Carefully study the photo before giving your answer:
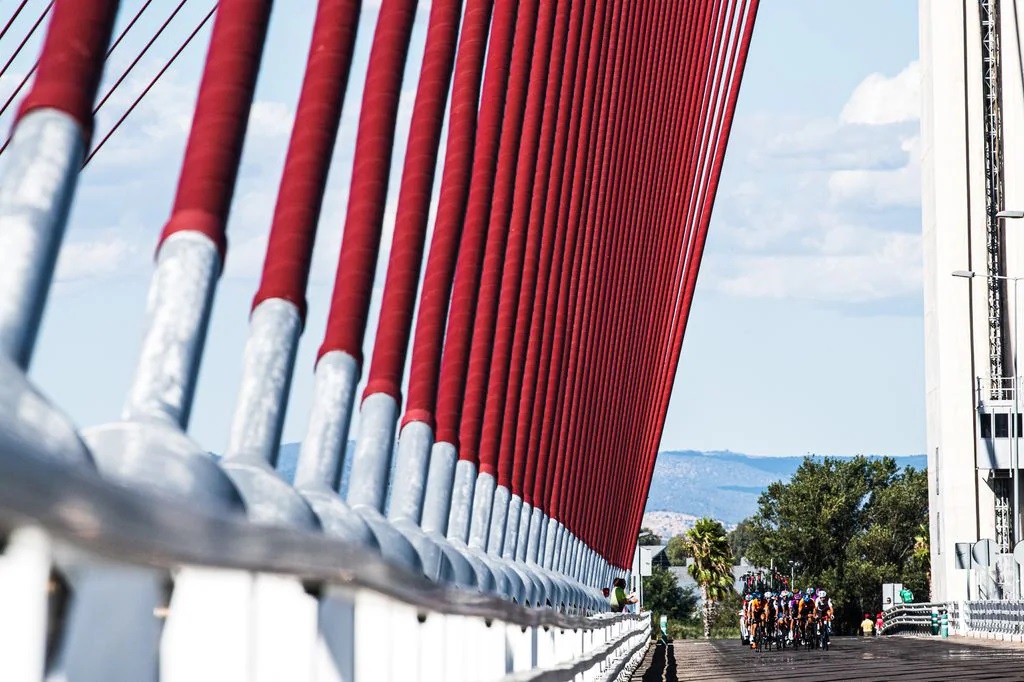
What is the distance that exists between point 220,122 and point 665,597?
180319mm

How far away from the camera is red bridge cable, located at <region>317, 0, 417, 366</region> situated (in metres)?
7.25

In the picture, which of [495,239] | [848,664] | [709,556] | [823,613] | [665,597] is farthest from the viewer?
[665,597]

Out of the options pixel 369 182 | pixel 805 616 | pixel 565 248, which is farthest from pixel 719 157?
pixel 369 182

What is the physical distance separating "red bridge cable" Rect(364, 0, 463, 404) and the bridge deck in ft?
47.5

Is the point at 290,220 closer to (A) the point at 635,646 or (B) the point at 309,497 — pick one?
(B) the point at 309,497

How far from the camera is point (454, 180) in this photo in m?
12.8

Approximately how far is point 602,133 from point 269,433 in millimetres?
26229

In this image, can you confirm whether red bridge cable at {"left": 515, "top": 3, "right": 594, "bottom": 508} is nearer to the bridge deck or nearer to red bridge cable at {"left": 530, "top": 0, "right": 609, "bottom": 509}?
red bridge cable at {"left": 530, "top": 0, "right": 609, "bottom": 509}

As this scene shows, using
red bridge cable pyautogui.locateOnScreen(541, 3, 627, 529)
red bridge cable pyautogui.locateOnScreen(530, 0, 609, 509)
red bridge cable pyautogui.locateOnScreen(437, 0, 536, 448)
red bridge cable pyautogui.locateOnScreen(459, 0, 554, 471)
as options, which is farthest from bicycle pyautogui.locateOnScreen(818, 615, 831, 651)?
red bridge cable pyautogui.locateOnScreen(437, 0, 536, 448)

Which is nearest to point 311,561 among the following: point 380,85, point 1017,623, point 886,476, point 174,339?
point 174,339

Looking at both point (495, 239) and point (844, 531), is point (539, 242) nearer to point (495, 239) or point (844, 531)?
point (495, 239)

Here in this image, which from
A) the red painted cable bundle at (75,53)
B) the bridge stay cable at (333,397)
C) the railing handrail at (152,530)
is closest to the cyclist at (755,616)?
the bridge stay cable at (333,397)

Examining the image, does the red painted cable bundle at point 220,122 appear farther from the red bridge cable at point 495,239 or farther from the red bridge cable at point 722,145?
the red bridge cable at point 722,145

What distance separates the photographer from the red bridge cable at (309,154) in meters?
5.82
